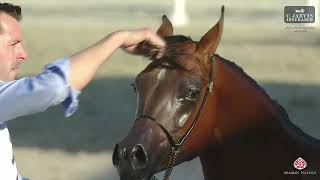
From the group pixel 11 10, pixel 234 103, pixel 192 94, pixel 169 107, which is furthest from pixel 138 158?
pixel 11 10

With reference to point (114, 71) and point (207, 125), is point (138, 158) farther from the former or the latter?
point (114, 71)

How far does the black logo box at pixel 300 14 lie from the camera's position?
12883 millimetres

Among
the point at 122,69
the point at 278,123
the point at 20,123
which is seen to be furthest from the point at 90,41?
the point at 278,123

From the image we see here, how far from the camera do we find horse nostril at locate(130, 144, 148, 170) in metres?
2.38

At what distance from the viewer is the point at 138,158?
241 cm

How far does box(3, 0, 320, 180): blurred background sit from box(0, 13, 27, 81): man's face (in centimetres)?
82

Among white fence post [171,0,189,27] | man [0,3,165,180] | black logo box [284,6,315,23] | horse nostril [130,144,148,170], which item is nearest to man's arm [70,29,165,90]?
man [0,3,165,180]

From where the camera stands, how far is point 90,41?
530 inches

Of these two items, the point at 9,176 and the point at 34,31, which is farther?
the point at 34,31

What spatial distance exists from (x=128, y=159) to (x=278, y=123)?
69 centimetres

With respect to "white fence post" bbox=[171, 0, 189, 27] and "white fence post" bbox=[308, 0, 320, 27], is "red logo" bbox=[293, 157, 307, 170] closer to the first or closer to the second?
"white fence post" bbox=[308, 0, 320, 27]

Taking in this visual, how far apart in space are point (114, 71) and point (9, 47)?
29.5 ft

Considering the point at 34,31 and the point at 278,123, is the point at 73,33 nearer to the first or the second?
the point at 34,31

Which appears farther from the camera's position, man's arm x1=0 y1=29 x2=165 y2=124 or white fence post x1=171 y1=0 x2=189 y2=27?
white fence post x1=171 y1=0 x2=189 y2=27
